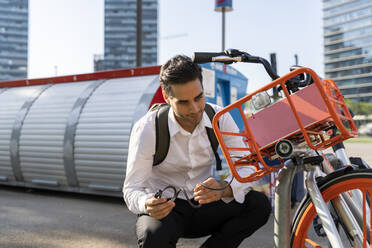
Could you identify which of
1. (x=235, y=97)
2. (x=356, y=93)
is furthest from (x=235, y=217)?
(x=356, y=93)

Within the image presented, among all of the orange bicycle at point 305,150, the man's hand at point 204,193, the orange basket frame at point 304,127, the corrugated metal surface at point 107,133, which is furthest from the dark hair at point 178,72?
the corrugated metal surface at point 107,133

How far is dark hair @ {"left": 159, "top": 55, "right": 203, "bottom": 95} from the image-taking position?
1.83 m

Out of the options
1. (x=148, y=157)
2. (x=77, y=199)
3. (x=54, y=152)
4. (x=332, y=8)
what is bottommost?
(x=77, y=199)

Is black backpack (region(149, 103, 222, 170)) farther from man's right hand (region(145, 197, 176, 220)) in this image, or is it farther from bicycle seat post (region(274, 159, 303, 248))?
bicycle seat post (region(274, 159, 303, 248))

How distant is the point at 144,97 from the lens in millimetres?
5090

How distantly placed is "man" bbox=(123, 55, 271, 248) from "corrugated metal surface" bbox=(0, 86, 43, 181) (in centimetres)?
490

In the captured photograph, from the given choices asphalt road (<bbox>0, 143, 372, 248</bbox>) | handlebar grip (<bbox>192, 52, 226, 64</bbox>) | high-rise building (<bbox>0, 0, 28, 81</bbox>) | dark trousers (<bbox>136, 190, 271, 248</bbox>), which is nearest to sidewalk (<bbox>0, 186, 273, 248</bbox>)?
asphalt road (<bbox>0, 143, 372, 248</bbox>)

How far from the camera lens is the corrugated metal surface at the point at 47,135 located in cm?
570

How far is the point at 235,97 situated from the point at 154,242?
4.25 metres

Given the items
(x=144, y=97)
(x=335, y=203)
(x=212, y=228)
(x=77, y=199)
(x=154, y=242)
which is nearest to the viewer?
(x=335, y=203)

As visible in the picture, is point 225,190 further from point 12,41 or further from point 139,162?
point 12,41

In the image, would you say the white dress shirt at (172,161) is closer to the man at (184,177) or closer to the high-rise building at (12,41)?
the man at (184,177)

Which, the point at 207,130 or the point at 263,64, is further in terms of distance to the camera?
the point at 207,130

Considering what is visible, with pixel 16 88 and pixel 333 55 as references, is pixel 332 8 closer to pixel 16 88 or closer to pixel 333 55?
pixel 333 55
